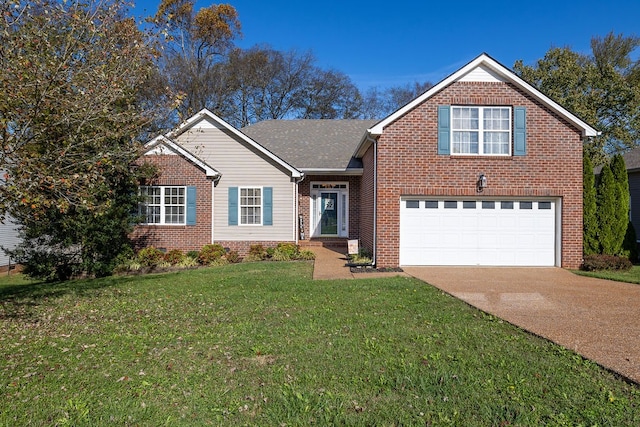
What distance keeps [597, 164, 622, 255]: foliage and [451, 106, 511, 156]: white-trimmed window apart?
3.60 meters

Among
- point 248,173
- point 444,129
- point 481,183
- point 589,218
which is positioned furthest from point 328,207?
point 589,218

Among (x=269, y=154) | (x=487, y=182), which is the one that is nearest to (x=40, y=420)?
(x=487, y=182)

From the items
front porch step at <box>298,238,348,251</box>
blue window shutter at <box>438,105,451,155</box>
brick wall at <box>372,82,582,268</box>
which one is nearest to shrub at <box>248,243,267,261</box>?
front porch step at <box>298,238,348,251</box>

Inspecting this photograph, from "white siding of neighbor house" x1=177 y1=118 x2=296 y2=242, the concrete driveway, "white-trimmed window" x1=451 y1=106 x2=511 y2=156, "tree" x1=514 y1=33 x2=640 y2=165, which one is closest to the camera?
the concrete driveway

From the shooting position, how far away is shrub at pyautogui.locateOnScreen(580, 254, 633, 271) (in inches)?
488

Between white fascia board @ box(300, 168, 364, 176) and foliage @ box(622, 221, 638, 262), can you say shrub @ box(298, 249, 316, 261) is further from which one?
foliage @ box(622, 221, 638, 262)

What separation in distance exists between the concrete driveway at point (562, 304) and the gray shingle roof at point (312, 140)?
680cm

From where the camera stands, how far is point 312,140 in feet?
65.2

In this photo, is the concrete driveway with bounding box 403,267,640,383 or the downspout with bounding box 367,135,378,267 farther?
the downspout with bounding box 367,135,378,267

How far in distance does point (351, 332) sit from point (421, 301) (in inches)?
97.3

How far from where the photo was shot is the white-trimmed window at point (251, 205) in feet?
54.3

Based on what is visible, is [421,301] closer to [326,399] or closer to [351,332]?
[351,332]

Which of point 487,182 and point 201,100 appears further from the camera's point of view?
point 201,100

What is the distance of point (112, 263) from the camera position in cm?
1374
